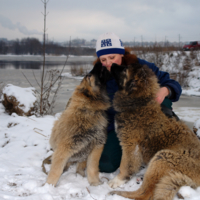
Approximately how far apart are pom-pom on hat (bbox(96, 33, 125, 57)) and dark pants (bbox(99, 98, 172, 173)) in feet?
3.76

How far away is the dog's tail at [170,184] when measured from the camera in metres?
1.99

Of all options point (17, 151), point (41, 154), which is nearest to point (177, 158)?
point (41, 154)

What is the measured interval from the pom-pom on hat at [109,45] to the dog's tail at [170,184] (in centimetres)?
201

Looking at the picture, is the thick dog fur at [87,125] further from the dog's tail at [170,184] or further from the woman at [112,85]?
the dog's tail at [170,184]

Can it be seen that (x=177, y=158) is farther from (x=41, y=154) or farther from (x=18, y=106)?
(x=18, y=106)

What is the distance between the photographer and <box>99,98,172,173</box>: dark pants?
298 cm

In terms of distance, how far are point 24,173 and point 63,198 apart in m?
0.85

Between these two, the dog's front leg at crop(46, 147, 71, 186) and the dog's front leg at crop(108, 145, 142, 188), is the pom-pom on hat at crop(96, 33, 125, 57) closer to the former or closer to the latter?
the dog's front leg at crop(108, 145, 142, 188)

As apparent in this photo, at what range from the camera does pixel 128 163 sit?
251 centimetres

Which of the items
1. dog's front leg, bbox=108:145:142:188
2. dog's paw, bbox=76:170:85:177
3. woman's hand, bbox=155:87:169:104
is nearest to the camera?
dog's front leg, bbox=108:145:142:188

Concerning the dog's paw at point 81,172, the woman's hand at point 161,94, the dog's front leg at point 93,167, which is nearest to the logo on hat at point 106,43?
the woman's hand at point 161,94

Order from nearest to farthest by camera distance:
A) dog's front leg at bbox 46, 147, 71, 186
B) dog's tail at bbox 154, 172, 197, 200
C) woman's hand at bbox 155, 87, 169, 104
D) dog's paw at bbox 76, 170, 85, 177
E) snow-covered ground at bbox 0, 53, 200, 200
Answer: dog's tail at bbox 154, 172, 197, 200 → snow-covered ground at bbox 0, 53, 200, 200 → dog's front leg at bbox 46, 147, 71, 186 → woman's hand at bbox 155, 87, 169, 104 → dog's paw at bbox 76, 170, 85, 177

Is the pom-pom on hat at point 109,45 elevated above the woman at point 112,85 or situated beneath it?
elevated above

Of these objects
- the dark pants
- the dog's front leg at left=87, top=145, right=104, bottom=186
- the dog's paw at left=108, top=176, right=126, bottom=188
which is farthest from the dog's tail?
the dark pants
